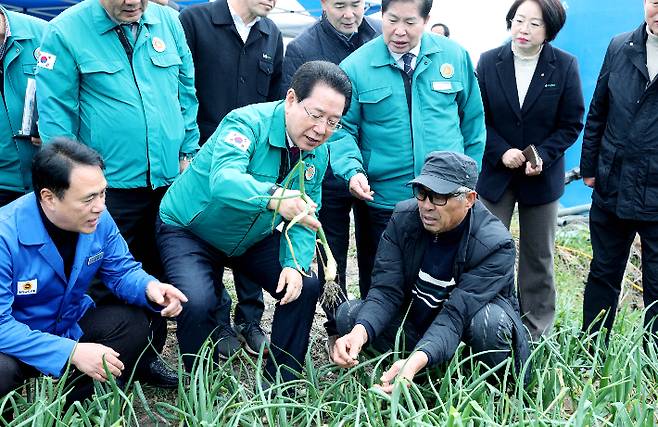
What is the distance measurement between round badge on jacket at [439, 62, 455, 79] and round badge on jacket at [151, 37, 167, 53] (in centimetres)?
127

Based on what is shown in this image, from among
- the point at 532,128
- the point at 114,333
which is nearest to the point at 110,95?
the point at 114,333

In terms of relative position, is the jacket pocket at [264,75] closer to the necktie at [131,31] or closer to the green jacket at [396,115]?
the green jacket at [396,115]

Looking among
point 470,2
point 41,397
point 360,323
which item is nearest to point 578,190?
point 470,2

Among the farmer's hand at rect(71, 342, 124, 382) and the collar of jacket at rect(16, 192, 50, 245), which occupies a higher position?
the collar of jacket at rect(16, 192, 50, 245)

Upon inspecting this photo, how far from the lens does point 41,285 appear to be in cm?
270

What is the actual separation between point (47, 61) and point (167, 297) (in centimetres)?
108

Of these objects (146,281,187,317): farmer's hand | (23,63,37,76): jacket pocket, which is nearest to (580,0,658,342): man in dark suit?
(146,281,187,317): farmer's hand

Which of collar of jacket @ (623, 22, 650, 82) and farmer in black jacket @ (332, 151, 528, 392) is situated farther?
collar of jacket @ (623, 22, 650, 82)

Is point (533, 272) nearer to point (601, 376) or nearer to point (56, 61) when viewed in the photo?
point (601, 376)

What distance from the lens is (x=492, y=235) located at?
310cm

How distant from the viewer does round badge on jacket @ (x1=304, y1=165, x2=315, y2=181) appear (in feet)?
10.1

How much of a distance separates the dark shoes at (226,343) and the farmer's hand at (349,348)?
A: 0.87 meters

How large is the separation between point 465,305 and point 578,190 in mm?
4752

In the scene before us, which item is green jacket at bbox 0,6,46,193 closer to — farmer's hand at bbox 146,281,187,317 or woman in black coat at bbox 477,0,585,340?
farmer's hand at bbox 146,281,187,317
